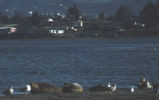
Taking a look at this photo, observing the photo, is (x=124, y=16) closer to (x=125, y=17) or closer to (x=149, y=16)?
(x=125, y=17)

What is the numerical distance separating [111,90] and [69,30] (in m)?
131

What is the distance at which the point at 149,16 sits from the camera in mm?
158125

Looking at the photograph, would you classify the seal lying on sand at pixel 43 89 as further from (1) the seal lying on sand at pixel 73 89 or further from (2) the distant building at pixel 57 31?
(2) the distant building at pixel 57 31

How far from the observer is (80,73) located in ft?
146

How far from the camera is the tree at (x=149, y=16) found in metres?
157

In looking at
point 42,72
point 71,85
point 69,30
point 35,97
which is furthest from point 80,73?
point 69,30

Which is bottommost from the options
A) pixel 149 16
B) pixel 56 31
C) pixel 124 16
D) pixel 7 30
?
pixel 7 30

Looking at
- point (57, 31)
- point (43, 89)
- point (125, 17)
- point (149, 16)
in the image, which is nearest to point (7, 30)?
point (57, 31)

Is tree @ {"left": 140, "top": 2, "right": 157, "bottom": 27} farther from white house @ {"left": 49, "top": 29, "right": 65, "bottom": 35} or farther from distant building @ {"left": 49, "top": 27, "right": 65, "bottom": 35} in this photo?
white house @ {"left": 49, "top": 29, "right": 65, "bottom": 35}

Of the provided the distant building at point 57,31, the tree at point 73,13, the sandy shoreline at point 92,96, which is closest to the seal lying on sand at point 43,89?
the sandy shoreline at point 92,96

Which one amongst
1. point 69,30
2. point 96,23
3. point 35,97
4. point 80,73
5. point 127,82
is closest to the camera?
point 35,97

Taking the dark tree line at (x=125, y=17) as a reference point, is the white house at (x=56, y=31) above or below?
below

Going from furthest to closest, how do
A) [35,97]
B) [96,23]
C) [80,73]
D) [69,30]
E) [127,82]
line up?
1. [96,23]
2. [69,30]
3. [80,73]
4. [127,82]
5. [35,97]

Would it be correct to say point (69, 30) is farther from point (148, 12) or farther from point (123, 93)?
point (123, 93)
